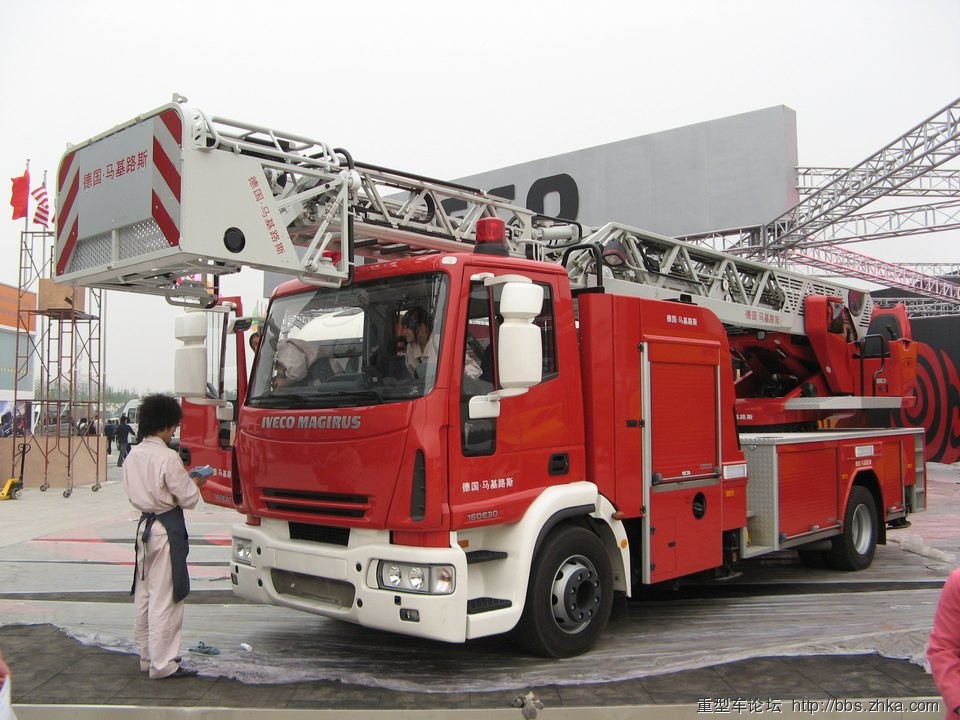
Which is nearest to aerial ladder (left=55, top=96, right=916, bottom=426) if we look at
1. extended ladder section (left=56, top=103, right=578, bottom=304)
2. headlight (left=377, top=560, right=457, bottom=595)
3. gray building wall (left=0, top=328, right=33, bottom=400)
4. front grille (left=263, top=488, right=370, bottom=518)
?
extended ladder section (left=56, top=103, right=578, bottom=304)

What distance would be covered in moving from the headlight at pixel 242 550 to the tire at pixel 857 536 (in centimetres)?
568

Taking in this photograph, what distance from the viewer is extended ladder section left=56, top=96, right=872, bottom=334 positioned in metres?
4.32

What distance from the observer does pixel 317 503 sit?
483 cm

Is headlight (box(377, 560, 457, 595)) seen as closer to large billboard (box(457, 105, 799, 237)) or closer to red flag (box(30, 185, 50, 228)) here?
red flag (box(30, 185, 50, 228))

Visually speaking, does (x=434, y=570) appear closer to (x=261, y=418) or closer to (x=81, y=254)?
(x=261, y=418)

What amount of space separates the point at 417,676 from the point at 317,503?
4.04 feet

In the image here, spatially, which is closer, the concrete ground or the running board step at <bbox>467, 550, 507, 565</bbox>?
the concrete ground

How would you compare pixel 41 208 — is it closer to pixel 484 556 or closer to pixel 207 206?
pixel 207 206

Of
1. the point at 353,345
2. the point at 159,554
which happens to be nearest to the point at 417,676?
the point at 159,554

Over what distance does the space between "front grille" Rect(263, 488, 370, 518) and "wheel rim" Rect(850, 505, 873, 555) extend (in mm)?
5817

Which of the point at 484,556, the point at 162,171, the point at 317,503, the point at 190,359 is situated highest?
the point at 162,171

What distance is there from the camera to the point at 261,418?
523 centimetres

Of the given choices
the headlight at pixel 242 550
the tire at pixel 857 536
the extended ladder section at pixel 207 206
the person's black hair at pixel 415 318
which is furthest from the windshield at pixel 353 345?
the tire at pixel 857 536

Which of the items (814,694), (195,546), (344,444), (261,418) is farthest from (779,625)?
(195,546)
